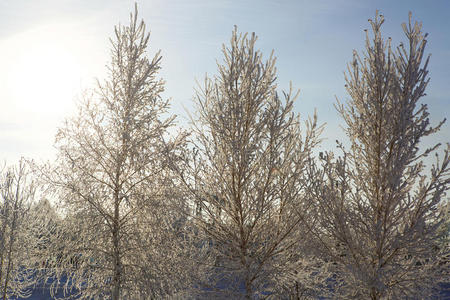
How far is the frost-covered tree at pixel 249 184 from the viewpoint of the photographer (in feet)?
26.3

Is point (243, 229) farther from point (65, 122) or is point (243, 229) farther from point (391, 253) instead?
point (65, 122)

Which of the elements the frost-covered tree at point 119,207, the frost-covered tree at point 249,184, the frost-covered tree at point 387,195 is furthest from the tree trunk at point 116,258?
the frost-covered tree at point 387,195

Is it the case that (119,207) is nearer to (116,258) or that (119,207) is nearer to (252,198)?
(116,258)

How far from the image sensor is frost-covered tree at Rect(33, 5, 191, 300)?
9.91 metres

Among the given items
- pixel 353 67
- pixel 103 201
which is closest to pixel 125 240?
pixel 103 201

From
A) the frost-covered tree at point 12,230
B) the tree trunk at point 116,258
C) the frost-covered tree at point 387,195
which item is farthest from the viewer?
the frost-covered tree at point 12,230

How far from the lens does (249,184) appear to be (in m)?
8.00

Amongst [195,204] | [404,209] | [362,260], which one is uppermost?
[195,204]

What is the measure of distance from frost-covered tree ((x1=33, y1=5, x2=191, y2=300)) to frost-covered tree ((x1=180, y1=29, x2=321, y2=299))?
5.26 ft

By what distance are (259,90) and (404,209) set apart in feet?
12.2

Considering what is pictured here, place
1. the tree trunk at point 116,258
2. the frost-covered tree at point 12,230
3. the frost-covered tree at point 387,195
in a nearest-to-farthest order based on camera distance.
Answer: the frost-covered tree at point 387,195, the tree trunk at point 116,258, the frost-covered tree at point 12,230

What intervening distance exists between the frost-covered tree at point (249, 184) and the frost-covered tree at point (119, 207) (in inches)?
63.1

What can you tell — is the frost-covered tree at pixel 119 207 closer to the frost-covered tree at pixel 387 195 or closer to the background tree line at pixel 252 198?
the background tree line at pixel 252 198

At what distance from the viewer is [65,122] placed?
10.6 metres
